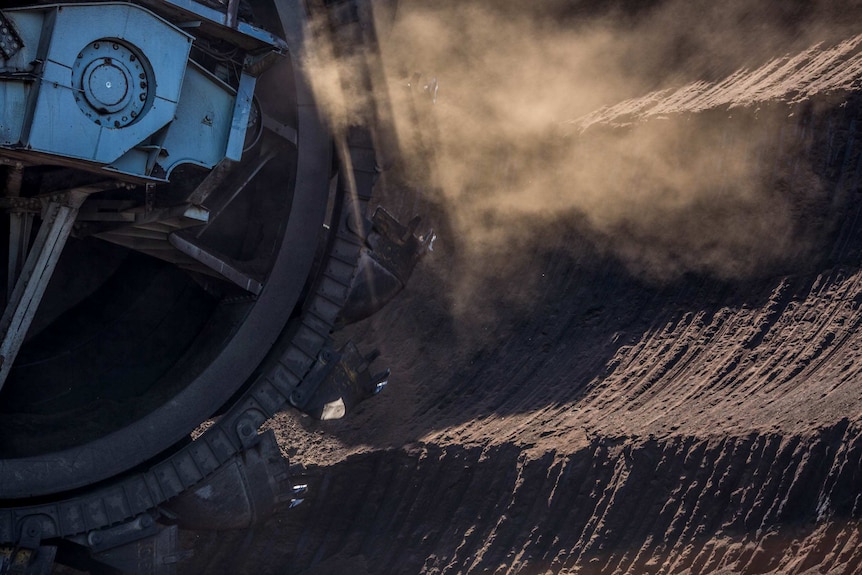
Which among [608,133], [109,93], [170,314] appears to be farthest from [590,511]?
[109,93]

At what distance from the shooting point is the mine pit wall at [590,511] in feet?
23.5

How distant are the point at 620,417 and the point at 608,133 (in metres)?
3.18

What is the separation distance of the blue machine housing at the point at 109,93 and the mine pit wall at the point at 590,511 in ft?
10.7

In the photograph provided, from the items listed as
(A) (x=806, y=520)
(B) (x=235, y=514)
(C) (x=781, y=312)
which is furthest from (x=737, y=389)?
(B) (x=235, y=514)

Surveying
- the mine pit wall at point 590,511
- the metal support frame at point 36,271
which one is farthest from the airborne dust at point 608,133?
the mine pit wall at point 590,511

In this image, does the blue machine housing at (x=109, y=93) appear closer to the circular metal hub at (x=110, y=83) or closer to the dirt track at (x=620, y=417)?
the circular metal hub at (x=110, y=83)

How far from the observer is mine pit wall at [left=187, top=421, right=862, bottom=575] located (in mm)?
7164

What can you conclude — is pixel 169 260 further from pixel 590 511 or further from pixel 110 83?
pixel 590 511

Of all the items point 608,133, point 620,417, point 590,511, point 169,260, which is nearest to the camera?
point 169,260

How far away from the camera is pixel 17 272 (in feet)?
23.1

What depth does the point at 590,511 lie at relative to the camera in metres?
8.10

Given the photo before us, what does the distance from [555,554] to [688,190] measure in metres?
3.73

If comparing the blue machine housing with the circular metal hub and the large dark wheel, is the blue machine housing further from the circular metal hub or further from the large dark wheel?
the large dark wheel

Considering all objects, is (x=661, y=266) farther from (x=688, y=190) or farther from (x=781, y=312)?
(x=781, y=312)
